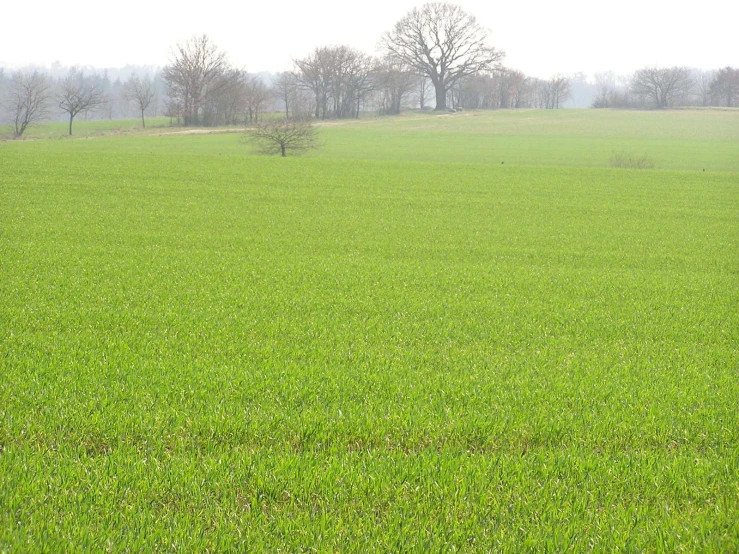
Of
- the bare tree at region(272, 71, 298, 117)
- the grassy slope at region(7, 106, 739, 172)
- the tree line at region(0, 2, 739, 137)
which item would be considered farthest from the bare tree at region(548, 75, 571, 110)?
the bare tree at region(272, 71, 298, 117)

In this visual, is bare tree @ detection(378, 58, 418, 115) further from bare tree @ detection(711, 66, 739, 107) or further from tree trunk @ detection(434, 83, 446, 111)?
bare tree @ detection(711, 66, 739, 107)

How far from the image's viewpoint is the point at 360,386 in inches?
275

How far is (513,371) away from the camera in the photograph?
7719mm

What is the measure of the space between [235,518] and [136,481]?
901mm

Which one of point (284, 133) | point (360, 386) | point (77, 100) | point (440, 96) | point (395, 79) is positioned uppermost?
point (395, 79)

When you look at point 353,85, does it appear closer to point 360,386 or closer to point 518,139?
point 518,139

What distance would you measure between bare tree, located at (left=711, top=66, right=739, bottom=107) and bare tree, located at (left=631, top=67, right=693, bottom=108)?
16.5ft

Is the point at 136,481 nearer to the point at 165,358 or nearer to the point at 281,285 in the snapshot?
the point at 165,358

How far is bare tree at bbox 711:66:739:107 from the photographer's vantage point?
388 feet

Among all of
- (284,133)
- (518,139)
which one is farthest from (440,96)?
(284,133)

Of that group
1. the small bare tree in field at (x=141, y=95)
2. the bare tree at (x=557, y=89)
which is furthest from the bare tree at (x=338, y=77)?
the bare tree at (x=557, y=89)

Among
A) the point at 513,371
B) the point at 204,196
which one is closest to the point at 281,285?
the point at 513,371

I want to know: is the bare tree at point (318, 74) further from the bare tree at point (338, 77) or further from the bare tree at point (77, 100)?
the bare tree at point (77, 100)

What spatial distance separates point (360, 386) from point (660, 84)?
124 m
